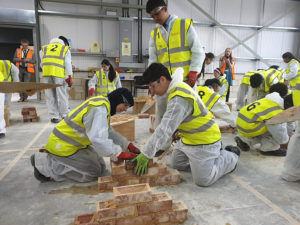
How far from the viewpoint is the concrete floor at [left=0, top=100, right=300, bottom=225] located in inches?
64.5

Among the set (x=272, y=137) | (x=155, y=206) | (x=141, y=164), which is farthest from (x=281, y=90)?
(x=155, y=206)

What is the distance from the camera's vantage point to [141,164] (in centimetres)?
198

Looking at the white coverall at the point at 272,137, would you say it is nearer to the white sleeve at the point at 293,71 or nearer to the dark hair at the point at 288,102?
the dark hair at the point at 288,102

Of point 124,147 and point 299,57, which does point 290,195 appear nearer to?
point 124,147

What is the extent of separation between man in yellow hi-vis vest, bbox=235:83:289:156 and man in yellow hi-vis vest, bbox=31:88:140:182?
1.56m

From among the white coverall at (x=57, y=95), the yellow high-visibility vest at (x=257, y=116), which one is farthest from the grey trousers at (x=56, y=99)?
the yellow high-visibility vest at (x=257, y=116)

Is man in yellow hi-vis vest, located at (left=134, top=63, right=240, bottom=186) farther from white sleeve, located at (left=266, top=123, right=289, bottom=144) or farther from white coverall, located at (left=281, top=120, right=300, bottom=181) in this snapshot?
white sleeve, located at (left=266, top=123, right=289, bottom=144)

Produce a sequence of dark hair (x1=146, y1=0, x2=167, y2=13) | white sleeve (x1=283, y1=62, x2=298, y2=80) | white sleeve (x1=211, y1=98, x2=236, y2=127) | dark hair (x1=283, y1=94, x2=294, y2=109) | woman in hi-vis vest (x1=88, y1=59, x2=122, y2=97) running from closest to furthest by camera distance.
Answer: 1. dark hair (x1=146, y1=0, x2=167, y2=13)
2. dark hair (x1=283, y1=94, x2=294, y2=109)
3. white sleeve (x1=211, y1=98, x2=236, y2=127)
4. woman in hi-vis vest (x1=88, y1=59, x2=122, y2=97)
5. white sleeve (x1=283, y1=62, x2=298, y2=80)

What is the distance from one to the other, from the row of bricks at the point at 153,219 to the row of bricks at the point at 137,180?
1.62 ft

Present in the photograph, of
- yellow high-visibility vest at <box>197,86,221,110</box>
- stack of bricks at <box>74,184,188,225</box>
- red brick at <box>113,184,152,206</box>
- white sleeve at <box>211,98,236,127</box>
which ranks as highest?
yellow high-visibility vest at <box>197,86,221,110</box>

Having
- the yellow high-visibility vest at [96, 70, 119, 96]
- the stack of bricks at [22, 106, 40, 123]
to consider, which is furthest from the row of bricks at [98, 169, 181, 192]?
the yellow high-visibility vest at [96, 70, 119, 96]

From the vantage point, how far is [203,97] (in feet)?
11.2

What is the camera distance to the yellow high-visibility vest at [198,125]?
79.0 inches

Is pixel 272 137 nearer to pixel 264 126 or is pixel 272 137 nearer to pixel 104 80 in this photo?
pixel 264 126
